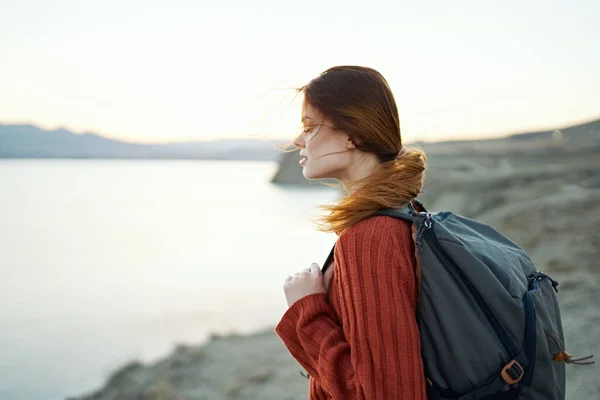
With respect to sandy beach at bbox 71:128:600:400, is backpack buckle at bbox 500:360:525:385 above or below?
above

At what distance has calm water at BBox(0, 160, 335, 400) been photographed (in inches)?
432

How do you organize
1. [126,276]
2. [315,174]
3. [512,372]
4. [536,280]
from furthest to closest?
[126,276]
[315,174]
[536,280]
[512,372]

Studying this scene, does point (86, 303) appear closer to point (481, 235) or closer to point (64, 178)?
point (481, 235)

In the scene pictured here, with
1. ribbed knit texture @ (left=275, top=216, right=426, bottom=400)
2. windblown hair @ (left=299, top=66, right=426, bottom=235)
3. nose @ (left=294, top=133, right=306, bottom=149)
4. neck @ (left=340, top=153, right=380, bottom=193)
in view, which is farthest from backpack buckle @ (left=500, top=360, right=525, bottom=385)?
nose @ (left=294, top=133, right=306, bottom=149)

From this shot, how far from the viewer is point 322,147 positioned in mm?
1640

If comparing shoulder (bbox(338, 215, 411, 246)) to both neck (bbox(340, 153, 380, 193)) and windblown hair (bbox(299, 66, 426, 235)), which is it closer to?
windblown hair (bbox(299, 66, 426, 235))

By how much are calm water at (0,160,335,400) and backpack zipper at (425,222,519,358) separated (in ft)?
1.96

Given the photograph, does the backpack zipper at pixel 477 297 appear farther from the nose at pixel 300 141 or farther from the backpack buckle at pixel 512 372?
the nose at pixel 300 141

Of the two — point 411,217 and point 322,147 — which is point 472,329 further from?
point 322,147

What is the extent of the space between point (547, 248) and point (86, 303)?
13726mm

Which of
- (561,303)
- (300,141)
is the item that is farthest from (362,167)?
(561,303)

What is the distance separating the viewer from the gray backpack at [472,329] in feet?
4.28

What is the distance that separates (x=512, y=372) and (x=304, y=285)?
62cm

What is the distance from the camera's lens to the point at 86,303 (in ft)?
53.6
